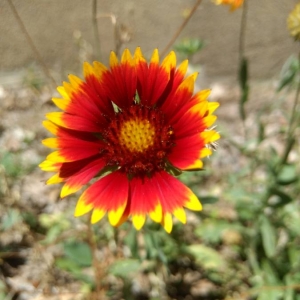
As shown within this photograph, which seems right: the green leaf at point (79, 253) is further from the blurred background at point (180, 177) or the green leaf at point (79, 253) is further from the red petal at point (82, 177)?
the red petal at point (82, 177)

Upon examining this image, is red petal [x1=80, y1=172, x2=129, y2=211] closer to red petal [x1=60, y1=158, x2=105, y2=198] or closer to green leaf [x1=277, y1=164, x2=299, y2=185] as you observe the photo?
red petal [x1=60, y1=158, x2=105, y2=198]

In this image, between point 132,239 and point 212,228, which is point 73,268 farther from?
point 212,228

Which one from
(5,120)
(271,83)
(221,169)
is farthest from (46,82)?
(271,83)

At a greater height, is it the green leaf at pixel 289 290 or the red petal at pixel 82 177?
the red petal at pixel 82 177

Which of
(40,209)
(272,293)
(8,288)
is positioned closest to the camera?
(272,293)

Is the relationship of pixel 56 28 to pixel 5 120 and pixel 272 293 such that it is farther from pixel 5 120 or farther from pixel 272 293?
pixel 272 293

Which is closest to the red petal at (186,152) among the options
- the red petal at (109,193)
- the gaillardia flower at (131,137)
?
the gaillardia flower at (131,137)
